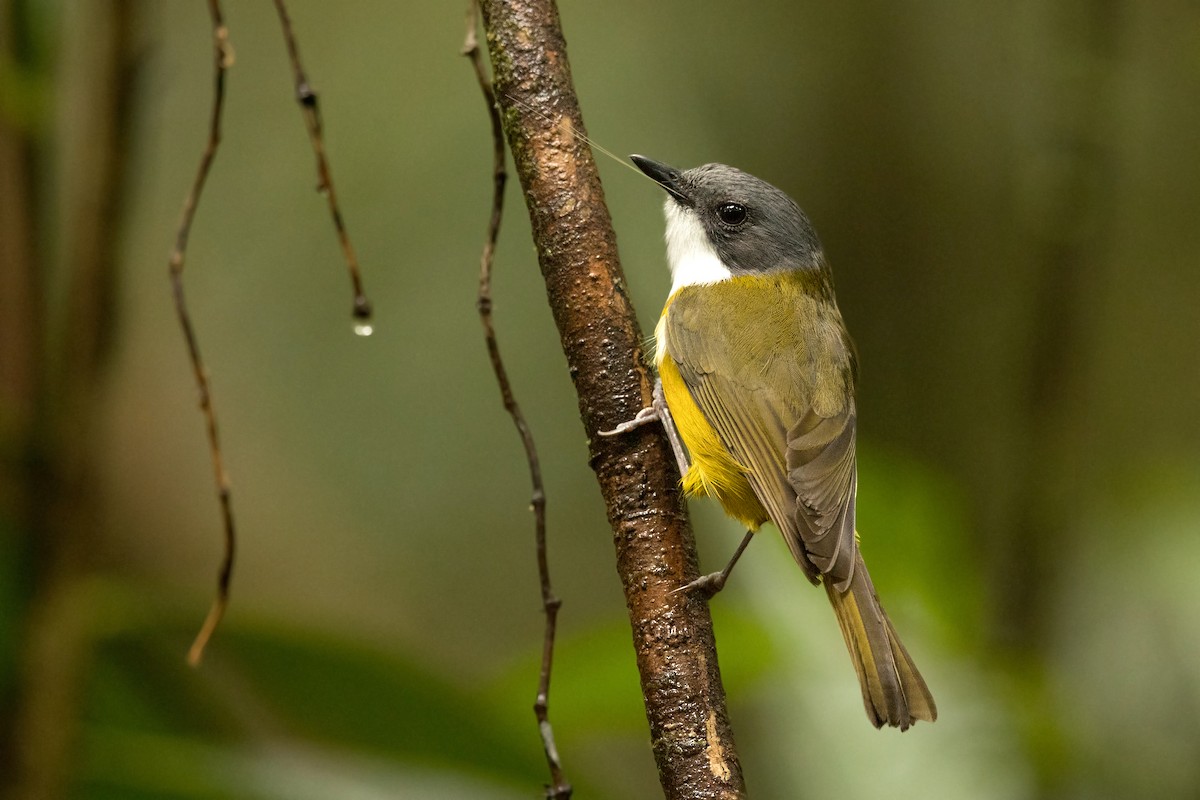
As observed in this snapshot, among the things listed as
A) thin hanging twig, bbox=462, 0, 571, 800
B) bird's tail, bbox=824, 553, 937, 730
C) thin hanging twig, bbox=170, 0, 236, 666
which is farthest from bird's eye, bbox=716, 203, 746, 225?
thin hanging twig, bbox=170, 0, 236, 666

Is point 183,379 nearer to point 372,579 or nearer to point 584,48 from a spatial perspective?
point 372,579

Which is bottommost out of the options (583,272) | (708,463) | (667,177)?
(708,463)

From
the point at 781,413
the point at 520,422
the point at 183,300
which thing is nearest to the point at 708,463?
the point at 781,413

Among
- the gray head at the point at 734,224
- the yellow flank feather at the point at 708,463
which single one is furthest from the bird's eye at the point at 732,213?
the yellow flank feather at the point at 708,463

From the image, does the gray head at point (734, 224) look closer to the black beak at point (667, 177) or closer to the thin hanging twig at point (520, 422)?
the black beak at point (667, 177)

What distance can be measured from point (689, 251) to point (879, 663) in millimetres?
1810

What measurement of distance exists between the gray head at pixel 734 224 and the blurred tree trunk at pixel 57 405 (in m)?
1.90

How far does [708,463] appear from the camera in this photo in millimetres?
2988

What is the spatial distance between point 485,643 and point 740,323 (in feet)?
11.5

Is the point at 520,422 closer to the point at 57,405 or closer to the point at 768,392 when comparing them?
the point at 768,392

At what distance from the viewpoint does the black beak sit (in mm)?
3798

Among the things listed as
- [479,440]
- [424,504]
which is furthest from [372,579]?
[479,440]

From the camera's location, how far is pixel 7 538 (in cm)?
233

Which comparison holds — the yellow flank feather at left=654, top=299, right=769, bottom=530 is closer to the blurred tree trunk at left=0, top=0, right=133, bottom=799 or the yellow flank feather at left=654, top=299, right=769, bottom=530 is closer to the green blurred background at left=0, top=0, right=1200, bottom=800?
the green blurred background at left=0, top=0, right=1200, bottom=800
